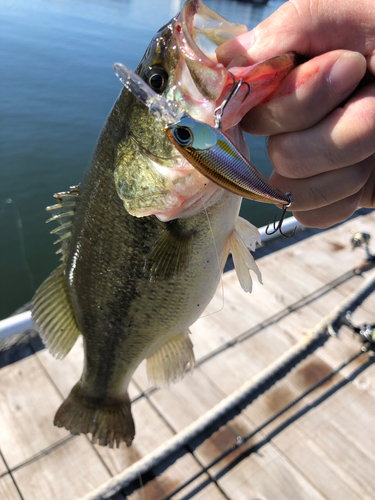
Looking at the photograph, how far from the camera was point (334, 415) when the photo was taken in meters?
2.56

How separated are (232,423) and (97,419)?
106cm

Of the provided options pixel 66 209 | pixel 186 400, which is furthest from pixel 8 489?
pixel 66 209

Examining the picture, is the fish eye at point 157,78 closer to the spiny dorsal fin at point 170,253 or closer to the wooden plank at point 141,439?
the spiny dorsal fin at point 170,253

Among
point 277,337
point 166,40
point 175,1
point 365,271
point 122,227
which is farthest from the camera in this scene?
point 175,1

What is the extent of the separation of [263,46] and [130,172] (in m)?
0.54

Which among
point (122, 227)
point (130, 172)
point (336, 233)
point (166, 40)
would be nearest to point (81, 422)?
point (122, 227)

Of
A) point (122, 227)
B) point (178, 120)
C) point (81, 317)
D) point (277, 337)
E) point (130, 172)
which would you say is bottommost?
point (277, 337)

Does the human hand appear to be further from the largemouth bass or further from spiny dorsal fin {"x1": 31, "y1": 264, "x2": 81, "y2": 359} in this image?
spiny dorsal fin {"x1": 31, "y1": 264, "x2": 81, "y2": 359}

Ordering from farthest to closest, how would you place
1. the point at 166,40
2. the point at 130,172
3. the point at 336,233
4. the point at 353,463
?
the point at 336,233 < the point at 353,463 < the point at 130,172 < the point at 166,40

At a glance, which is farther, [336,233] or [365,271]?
[336,233]

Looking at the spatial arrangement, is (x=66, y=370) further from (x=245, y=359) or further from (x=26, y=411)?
(x=245, y=359)

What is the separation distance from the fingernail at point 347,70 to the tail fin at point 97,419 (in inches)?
65.7

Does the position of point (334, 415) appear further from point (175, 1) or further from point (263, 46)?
point (175, 1)

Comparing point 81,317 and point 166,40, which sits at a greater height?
point 166,40
